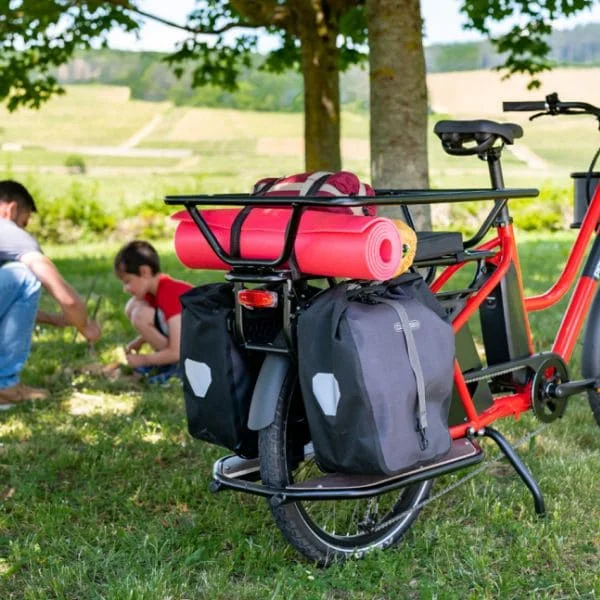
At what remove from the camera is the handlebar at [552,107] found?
158 inches

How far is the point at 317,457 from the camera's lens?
9.69ft

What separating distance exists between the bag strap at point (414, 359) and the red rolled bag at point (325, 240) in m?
0.11

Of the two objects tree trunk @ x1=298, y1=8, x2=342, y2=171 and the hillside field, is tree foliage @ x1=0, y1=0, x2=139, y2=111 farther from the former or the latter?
the hillside field

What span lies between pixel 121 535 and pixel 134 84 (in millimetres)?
27238

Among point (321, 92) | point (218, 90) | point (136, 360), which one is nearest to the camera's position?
point (136, 360)

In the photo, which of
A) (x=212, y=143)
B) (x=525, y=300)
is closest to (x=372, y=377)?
(x=525, y=300)

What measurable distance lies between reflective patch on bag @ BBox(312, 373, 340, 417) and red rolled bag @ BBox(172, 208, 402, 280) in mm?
286

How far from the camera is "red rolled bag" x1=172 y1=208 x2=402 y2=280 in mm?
2779

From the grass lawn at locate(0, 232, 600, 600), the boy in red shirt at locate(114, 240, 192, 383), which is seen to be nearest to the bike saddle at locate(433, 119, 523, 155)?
the grass lawn at locate(0, 232, 600, 600)

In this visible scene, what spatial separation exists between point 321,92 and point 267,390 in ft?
21.0

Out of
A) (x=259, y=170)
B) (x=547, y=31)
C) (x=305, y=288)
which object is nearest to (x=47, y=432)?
(x=305, y=288)

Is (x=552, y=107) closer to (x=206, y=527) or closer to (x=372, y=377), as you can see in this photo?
(x=372, y=377)

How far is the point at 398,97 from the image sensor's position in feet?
20.1

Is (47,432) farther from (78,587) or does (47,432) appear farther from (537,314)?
(537,314)
